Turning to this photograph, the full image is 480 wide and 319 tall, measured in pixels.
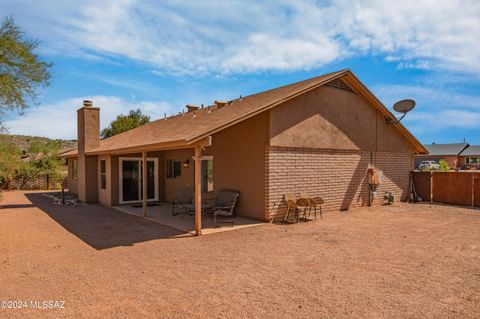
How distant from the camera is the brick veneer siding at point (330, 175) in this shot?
34.0 feet

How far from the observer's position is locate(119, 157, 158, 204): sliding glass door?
14.8 meters

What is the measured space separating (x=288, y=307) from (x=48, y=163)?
26583mm

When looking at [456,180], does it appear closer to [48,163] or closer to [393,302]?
[393,302]

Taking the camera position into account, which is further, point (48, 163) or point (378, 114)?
point (48, 163)

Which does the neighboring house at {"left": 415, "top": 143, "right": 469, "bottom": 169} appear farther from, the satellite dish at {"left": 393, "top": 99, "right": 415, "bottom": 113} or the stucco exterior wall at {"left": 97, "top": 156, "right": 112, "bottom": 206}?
→ the stucco exterior wall at {"left": 97, "top": 156, "right": 112, "bottom": 206}

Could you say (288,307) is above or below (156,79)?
below

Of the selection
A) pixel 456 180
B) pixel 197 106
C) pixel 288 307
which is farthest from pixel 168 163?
pixel 456 180

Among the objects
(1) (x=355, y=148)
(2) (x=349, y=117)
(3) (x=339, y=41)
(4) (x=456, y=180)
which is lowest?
(4) (x=456, y=180)

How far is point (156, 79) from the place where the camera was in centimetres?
1898

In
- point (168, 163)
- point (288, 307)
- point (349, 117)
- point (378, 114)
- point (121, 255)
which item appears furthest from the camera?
point (168, 163)

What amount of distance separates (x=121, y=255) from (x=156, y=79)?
1413 centimetres

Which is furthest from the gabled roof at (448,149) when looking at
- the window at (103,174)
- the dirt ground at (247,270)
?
the window at (103,174)

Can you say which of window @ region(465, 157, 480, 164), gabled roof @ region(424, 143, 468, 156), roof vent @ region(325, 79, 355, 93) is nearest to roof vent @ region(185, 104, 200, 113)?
roof vent @ region(325, 79, 355, 93)

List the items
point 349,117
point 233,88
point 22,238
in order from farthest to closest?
1. point 233,88
2. point 349,117
3. point 22,238
